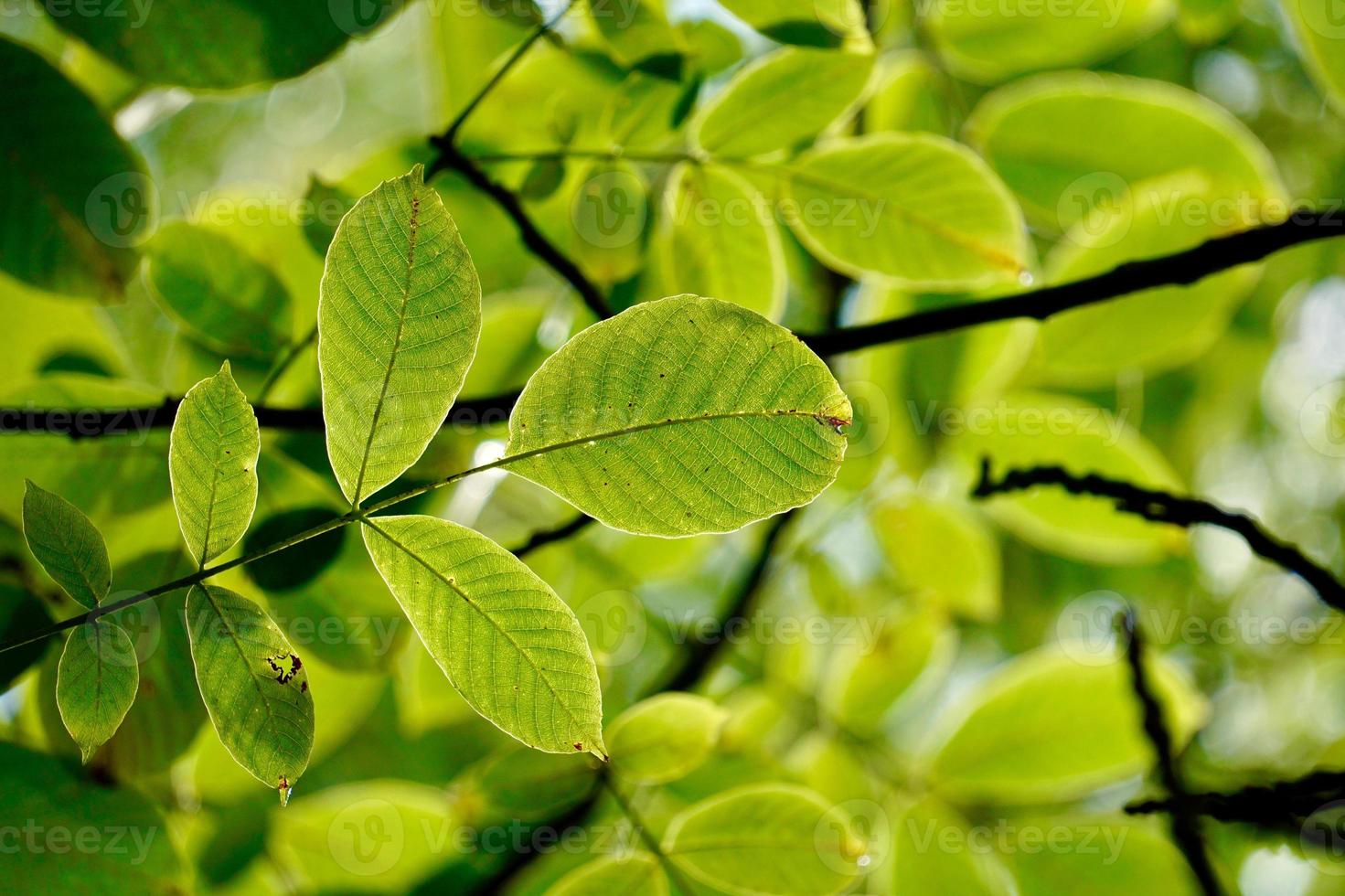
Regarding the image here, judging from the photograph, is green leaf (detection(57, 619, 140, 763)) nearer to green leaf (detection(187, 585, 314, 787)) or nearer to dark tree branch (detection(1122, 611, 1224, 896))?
green leaf (detection(187, 585, 314, 787))

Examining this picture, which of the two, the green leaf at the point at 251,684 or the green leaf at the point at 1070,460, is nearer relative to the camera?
the green leaf at the point at 251,684

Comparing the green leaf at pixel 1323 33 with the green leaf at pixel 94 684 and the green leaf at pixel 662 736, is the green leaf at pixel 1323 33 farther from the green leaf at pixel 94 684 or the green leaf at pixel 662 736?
the green leaf at pixel 94 684

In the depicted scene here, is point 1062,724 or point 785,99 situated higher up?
point 785,99

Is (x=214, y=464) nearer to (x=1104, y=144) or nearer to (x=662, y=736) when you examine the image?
(x=662, y=736)

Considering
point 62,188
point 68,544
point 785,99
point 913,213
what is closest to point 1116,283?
point 913,213

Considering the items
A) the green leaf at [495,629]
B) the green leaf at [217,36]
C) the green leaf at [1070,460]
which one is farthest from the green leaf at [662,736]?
the green leaf at [217,36]

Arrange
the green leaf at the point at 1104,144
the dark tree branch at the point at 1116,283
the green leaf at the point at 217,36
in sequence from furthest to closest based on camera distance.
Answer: the green leaf at the point at 1104,144 < the green leaf at the point at 217,36 < the dark tree branch at the point at 1116,283

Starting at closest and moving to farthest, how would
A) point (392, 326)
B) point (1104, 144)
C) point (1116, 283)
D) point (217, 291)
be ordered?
point (392, 326)
point (1116, 283)
point (217, 291)
point (1104, 144)
